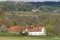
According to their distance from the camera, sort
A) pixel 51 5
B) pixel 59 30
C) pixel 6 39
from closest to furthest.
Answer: pixel 6 39
pixel 59 30
pixel 51 5

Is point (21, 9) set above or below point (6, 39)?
below

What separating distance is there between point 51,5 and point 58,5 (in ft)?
8.91

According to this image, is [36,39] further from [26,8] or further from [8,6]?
[26,8]

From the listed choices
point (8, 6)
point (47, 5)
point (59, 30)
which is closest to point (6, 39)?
point (59, 30)

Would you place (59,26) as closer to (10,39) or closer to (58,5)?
(10,39)

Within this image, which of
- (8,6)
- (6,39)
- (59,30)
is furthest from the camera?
(8,6)

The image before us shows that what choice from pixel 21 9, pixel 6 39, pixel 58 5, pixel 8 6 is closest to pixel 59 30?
pixel 6 39

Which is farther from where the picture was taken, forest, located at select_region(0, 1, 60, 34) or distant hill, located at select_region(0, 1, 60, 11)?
distant hill, located at select_region(0, 1, 60, 11)

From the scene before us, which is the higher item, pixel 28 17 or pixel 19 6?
pixel 19 6

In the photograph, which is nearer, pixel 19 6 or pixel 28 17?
pixel 28 17

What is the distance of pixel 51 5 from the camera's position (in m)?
33.7

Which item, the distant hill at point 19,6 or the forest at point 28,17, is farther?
the distant hill at point 19,6

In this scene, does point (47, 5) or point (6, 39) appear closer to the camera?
point (6, 39)

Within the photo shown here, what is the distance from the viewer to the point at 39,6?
32.8 meters
